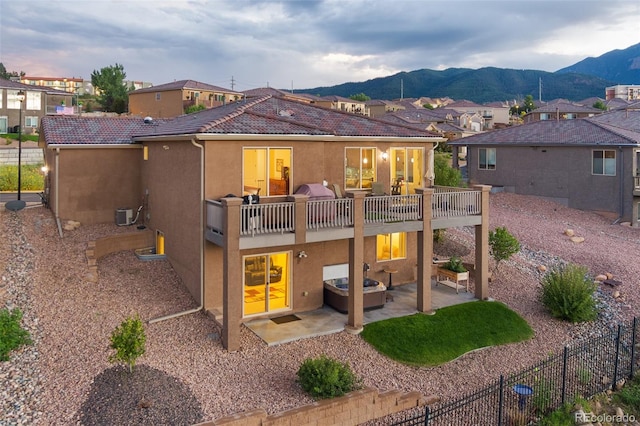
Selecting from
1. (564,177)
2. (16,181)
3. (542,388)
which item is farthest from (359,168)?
(16,181)

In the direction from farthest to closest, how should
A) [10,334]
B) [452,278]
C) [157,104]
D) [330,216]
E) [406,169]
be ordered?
[157,104]
[406,169]
[452,278]
[330,216]
[10,334]

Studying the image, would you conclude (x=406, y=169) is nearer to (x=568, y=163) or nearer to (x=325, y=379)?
(x=325, y=379)

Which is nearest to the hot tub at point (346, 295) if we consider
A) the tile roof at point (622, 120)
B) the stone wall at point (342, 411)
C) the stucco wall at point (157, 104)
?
the stone wall at point (342, 411)

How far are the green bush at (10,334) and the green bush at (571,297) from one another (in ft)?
51.1

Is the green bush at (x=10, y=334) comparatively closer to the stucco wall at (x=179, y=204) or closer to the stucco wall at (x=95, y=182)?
the stucco wall at (x=179, y=204)

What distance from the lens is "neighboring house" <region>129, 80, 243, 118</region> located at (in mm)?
54469

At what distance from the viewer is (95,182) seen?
2088 cm

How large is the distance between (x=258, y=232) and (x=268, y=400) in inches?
185

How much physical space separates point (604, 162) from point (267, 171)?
83.5ft

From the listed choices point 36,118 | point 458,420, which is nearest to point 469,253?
point 458,420

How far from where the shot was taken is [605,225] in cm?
2961

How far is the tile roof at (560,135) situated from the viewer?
31125mm

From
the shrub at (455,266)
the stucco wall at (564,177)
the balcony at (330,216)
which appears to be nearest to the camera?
the balcony at (330,216)

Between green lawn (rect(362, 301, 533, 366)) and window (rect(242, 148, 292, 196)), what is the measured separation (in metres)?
5.22
